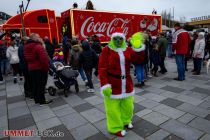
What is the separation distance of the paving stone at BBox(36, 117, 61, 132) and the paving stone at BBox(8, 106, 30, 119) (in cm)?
85

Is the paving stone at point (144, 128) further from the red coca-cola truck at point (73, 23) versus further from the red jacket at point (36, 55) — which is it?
the red coca-cola truck at point (73, 23)

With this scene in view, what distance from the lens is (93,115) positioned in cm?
420

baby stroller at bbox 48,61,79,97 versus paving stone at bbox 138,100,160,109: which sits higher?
baby stroller at bbox 48,61,79,97

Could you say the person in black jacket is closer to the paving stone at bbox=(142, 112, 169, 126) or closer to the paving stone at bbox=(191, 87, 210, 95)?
the paving stone at bbox=(142, 112, 169, 126)

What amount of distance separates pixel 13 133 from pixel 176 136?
A: 3152mm

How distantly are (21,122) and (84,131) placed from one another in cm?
159

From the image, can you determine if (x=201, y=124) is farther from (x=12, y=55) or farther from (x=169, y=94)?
(x=12, y=55)

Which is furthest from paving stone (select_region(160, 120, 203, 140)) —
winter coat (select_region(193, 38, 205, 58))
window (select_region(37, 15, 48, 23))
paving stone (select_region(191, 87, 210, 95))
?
window (select_region(37, 15, 48, 23))

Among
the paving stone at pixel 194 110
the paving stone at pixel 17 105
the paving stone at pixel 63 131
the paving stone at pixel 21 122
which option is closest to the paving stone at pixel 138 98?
the paving stone at pixel 194 110

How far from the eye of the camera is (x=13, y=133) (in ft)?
11.9

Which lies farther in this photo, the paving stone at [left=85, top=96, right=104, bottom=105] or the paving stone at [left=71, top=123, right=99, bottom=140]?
the paving stone at [left=85, top=96, right=104, bottom=105]

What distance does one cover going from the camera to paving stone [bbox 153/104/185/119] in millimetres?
3987

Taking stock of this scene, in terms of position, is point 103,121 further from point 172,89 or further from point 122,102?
point 172,89

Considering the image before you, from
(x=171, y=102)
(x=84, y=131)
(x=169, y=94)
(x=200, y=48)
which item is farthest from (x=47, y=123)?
(x=200, y=48)
